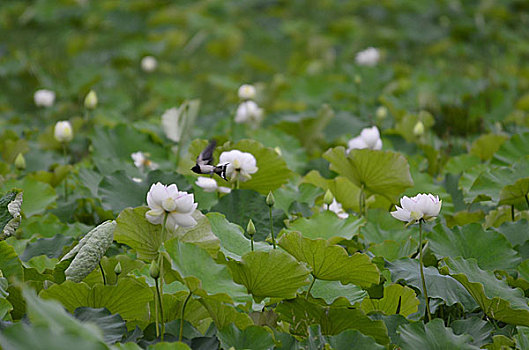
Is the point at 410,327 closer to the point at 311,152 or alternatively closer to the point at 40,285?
the point at 40,285

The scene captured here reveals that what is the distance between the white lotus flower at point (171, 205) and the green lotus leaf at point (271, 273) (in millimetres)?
116

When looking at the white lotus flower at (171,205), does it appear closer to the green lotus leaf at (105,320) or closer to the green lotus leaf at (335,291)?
the green lotus leaf at (105,320)

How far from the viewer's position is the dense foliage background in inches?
41.4

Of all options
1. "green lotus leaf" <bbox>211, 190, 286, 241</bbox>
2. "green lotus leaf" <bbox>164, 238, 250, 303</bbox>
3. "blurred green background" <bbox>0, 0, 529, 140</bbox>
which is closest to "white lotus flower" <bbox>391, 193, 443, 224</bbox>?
"green lotus leaf" <bbox>164, 238, 250, 303</bbox>

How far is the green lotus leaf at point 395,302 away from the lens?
118 cm

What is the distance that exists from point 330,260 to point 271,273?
0.13 meters

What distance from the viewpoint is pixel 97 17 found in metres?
4.42

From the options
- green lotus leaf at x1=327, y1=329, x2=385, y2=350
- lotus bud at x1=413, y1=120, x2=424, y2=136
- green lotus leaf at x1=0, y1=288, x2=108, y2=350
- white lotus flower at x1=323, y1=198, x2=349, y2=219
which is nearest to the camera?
green lotus leaf at x1=0, y1=288, x2=108, y2=350

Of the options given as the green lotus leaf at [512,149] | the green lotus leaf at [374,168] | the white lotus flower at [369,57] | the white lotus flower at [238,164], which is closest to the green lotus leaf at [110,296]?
the white lotus flower at [238,164]

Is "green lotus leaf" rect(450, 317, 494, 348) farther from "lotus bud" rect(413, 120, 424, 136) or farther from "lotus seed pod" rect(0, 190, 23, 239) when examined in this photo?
"lotus bud" rect(413, 120, 424, 136)

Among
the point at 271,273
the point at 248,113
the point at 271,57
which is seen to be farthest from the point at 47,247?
the point at 271,57

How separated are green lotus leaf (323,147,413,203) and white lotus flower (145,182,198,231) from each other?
590 mm

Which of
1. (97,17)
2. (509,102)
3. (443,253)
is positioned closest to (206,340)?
(443,253)

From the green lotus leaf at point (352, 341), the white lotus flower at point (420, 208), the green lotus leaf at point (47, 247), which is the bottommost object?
the green lotus leaf at point (47, 247)
